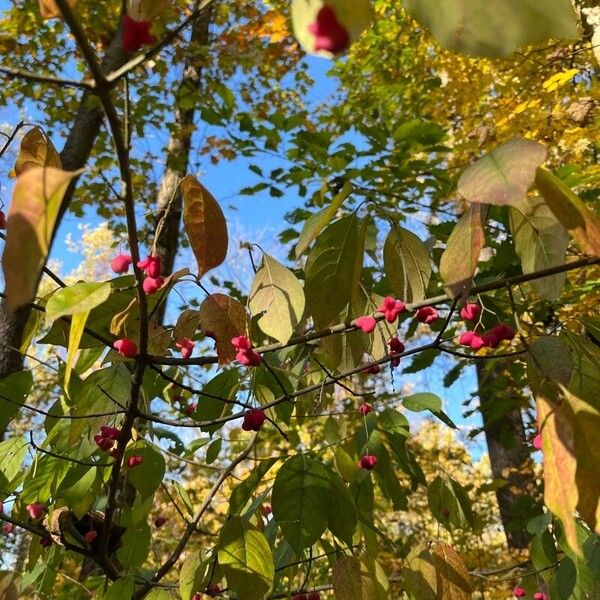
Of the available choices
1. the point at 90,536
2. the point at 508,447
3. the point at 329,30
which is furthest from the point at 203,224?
the point at 508,447

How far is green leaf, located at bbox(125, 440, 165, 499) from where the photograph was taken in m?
1.18

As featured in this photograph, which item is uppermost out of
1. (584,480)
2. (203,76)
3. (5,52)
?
(203,76)

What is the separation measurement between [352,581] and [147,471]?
471mm

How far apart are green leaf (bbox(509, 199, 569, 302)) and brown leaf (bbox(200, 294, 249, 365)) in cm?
43

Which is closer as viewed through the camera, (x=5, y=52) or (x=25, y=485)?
(x=25, y=485)

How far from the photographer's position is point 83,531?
1242 mm

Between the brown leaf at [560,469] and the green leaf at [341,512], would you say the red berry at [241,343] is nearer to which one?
the green leaf at [341,512]

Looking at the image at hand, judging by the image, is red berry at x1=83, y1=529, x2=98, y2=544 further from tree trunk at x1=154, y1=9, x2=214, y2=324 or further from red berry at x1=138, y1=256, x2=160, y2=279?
tree trunk at x1=154, y1=9, x2=214, y2=324

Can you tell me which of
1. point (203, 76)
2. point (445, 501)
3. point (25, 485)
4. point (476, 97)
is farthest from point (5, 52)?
point (445, 501)

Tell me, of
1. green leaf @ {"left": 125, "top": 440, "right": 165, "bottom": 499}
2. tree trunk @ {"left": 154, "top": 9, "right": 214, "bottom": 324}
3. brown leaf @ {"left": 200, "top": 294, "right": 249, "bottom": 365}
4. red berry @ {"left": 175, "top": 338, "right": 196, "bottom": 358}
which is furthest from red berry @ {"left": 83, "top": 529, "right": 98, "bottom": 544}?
tree trunk @ {"left": 154, "top": 9, "right": 214, "bottom": 324}

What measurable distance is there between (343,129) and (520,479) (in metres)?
3.17

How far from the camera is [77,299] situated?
25.3 inches

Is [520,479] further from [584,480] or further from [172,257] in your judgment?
[584,480]

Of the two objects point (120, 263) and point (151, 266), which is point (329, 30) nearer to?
point (151, 266)
